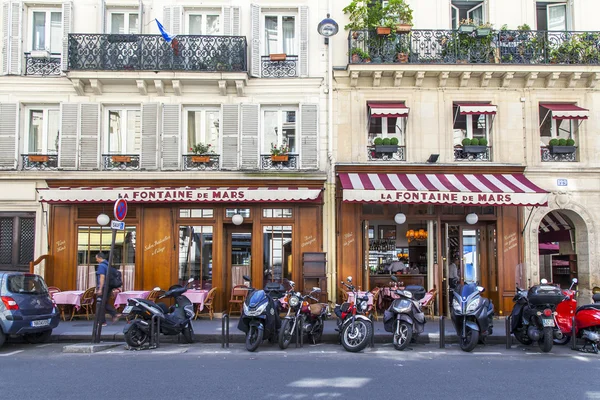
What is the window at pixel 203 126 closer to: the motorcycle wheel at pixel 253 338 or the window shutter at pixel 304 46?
the window shutter at pixel 304 46

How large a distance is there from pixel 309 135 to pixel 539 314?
709 cm

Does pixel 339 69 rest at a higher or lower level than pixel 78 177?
higher

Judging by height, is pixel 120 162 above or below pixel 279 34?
below

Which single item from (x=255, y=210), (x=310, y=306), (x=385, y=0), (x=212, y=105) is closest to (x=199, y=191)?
(x=255, y=210)

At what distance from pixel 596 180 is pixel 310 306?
339 inches

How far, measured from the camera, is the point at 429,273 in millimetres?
13789

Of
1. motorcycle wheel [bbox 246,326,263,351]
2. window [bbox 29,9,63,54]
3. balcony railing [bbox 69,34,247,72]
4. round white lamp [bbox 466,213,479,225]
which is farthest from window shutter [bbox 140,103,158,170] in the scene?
round white lamp [bbox 466,213,479,225]

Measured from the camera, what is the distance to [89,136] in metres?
14.0

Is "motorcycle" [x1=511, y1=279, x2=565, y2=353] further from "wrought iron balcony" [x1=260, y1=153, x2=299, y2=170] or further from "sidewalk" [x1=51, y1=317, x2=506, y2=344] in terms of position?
"wrought iron balcony" [x1=260, y1=153, x2=299, y2=170]

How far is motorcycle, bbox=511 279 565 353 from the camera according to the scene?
9016mm

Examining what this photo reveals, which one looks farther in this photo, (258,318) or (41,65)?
(41,65)

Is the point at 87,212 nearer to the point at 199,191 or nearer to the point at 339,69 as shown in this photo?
the point at 199,191

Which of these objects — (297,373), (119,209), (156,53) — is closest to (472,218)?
(297,373)

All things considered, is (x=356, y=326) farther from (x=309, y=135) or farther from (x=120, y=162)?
(x=120, y=162)
